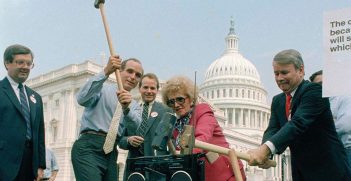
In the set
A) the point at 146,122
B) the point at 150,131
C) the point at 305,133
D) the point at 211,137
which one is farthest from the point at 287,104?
the point at 146,122

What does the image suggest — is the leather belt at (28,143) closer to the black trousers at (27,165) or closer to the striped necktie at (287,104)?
the black trousers at (27,165)

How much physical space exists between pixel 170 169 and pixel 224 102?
327ft

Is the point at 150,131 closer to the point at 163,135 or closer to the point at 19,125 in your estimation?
the point at 19,125

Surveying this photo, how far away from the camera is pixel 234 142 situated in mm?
83938

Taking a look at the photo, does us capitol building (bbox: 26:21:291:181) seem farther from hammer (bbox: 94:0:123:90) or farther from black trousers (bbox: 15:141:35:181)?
hammer (bbox: 94:0:123:90)

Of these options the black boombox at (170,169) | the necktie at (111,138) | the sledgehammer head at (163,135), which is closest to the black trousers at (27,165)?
the necktie at (111,138)

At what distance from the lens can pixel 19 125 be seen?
521 cm

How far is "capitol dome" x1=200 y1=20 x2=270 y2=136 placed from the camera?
102m

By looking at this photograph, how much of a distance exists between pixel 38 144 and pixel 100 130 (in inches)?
25.2

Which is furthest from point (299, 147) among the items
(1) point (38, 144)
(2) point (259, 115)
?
(2) point (259, 115)

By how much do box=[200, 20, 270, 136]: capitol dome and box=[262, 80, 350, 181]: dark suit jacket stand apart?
9336cm

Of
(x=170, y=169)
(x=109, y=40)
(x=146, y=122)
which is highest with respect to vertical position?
(x=109, y=40)

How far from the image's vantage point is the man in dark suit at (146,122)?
524 cm

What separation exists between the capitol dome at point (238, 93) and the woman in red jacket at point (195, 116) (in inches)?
3669
